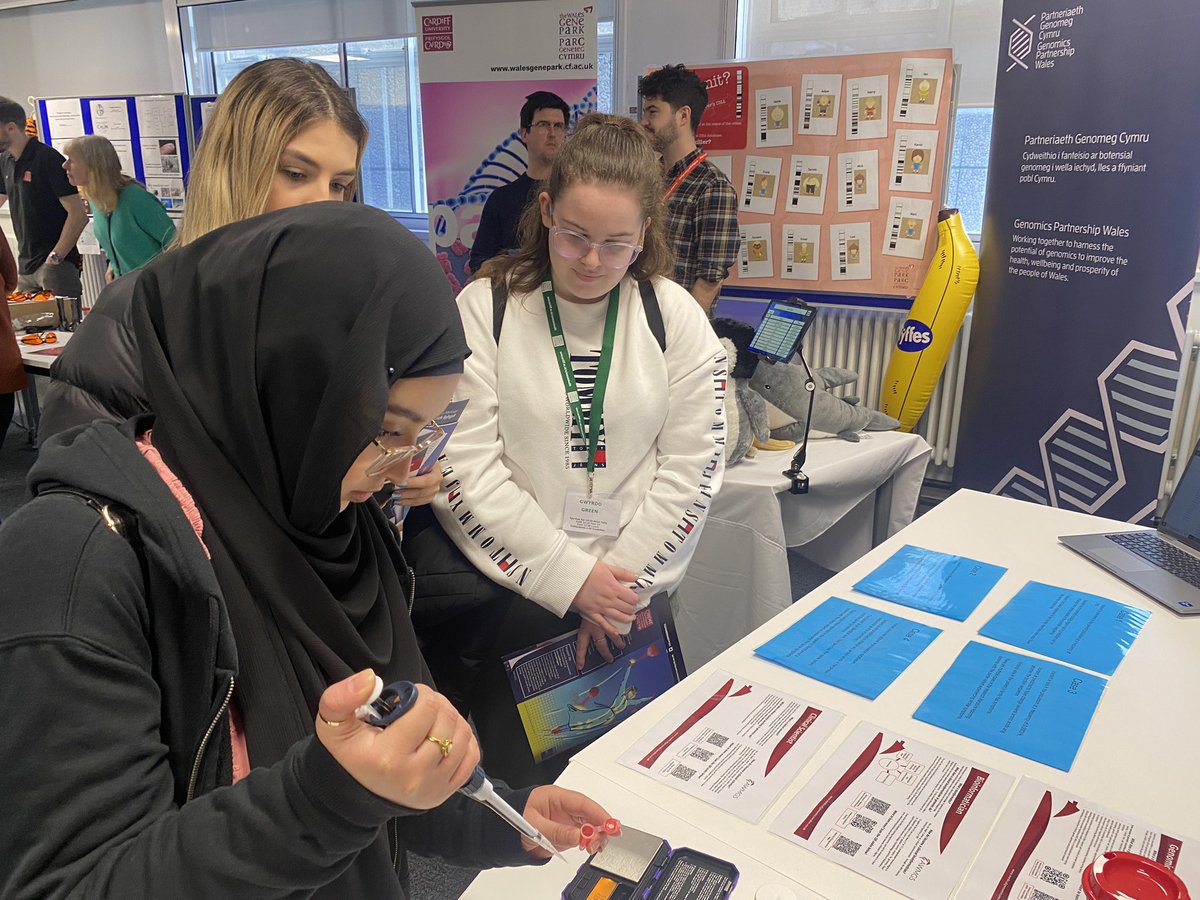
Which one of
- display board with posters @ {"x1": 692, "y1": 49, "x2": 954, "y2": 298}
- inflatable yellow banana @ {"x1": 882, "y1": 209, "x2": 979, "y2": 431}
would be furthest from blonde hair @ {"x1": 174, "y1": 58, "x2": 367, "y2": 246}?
display board with posters @ {"x1": 692, "y1": 49, "x2": 954, "y2": 298}

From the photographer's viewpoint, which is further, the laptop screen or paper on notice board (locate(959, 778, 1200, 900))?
the laptop screen

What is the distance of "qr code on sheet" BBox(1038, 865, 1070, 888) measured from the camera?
0.85m

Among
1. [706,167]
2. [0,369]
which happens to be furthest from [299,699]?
[0,369]

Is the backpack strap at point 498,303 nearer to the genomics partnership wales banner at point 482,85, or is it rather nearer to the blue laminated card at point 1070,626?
the blue laminated card at point 1070,626

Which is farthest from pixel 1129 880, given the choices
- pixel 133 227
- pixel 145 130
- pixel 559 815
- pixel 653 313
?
pixel 145 130

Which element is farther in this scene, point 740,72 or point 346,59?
point 346,59

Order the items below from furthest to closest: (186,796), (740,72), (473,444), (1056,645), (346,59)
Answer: (346,59), (740,72), (473,444), (1056,645), (186,796)

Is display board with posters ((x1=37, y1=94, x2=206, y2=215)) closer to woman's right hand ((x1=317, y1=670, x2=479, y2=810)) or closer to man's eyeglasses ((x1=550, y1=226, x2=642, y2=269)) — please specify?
man's eyeglasses ((x1=550, y1=226, x2=642, y2=269))

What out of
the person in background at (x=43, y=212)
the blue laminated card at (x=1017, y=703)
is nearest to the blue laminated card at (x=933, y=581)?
the blue laminated card at (x=1017, y=703)

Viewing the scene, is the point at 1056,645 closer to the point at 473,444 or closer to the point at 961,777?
the point at 961,777

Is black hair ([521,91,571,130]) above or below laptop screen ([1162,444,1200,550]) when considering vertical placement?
above

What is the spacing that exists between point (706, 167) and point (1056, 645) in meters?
2.33

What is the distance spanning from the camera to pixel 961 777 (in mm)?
1009

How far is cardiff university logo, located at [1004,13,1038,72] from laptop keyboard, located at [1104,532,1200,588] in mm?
2022
